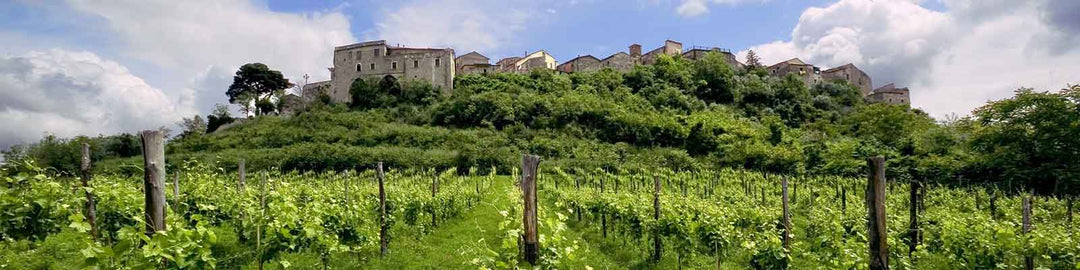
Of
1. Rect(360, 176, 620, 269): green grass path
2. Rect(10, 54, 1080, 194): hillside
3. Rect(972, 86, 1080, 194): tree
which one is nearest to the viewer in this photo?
Rect(360, 176, 620, 269): green grass path

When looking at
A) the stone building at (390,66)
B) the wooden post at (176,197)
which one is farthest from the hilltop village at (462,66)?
the wooden post at (176,197)

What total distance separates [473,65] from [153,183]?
72.6 metres

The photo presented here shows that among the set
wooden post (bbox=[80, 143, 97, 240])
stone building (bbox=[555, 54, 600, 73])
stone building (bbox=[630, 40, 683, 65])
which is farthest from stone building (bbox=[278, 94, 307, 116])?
wooden post (bbox=[80, 143, 97, 240])

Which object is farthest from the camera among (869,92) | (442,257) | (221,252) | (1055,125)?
(869,92)

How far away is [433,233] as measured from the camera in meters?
14.8

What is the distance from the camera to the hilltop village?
67188mm

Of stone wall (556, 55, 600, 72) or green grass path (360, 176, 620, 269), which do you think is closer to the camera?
green grass path (360, 176, 620, 269)

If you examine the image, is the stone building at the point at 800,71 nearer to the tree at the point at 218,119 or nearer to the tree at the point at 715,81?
the tree at the point at 715,81

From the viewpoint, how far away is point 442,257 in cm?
1152

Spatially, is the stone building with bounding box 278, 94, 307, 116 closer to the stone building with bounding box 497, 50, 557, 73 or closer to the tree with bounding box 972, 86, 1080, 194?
the stone building with bounding box 497, 50, 557, 73

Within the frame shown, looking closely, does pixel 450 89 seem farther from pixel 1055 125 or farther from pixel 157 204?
pixel 157 204

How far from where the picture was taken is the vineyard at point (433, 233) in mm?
4957

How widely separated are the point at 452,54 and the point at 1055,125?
56578 mm

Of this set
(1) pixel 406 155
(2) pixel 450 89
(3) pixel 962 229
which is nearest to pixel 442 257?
(3) pixel 962 229
